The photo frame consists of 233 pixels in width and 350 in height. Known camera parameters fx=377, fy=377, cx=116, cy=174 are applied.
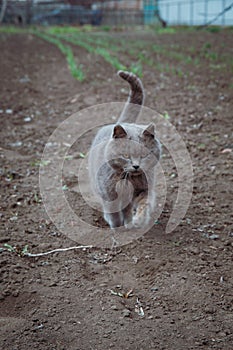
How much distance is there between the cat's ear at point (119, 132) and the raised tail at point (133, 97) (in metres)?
0.76

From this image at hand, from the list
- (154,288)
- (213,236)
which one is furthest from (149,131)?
(154,288)

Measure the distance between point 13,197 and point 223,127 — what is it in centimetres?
277

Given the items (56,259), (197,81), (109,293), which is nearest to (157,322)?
(109,293)

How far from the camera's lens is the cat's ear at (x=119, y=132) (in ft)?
8.55

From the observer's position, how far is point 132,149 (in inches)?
102

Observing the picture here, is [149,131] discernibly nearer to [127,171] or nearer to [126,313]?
[127,171]

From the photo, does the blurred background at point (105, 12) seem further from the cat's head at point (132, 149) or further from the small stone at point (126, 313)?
the small stone at point (126, 313)

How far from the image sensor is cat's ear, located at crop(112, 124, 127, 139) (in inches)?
103

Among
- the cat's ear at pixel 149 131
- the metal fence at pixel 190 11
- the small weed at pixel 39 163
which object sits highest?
the metal fence at pixel 190 11

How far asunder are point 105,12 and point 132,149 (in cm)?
2592

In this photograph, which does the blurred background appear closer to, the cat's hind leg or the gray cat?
the gray cat

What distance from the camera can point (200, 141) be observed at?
449 cm

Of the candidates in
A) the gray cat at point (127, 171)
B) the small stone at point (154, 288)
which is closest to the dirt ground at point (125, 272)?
the small stone at point (154, 288)

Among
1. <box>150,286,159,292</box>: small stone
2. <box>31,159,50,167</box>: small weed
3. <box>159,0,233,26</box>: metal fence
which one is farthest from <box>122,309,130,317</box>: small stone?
<box>159,0,233,26</box>: metal fence
